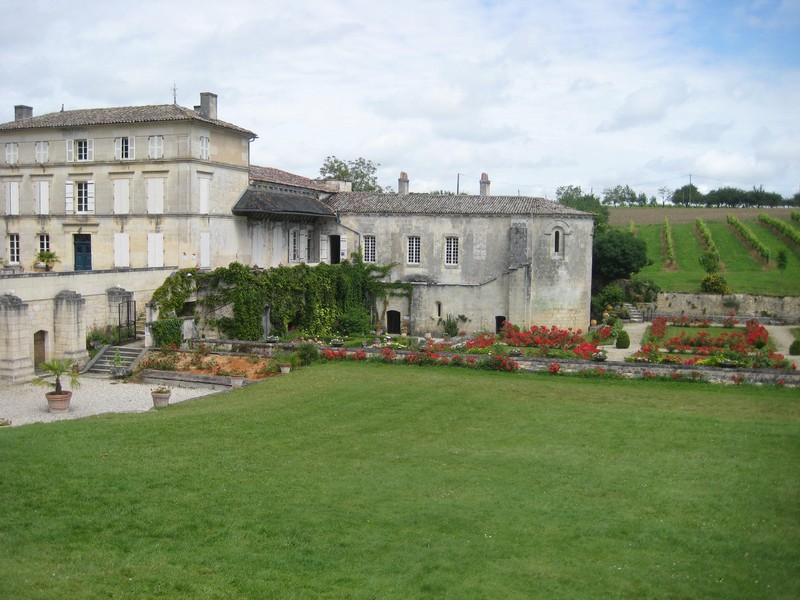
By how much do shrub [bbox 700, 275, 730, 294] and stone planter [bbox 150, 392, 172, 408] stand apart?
38.2m

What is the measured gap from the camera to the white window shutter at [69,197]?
121ft

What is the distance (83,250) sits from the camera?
121 feet

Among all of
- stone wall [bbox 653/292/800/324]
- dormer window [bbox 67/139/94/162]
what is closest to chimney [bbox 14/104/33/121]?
dormer window [bbox 67/139/94/162]

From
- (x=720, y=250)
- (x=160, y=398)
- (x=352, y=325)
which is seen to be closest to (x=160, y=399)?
(x=160, y=398)

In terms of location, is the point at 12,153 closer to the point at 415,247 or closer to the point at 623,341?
the point at 415,247

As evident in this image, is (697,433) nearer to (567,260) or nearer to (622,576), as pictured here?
(622,576)

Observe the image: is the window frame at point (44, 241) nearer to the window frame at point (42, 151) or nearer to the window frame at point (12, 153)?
the window frame at point (42, 151)

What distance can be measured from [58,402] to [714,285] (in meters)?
41.3

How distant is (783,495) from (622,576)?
16.0ft

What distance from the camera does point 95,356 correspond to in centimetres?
2942

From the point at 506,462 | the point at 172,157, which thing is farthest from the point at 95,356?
the point at 506,462

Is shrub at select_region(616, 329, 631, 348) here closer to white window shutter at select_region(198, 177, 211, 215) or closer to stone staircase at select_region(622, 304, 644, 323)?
stone staircase at select_region(622, 304, 644, 323)

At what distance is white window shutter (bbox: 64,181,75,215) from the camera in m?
36.8

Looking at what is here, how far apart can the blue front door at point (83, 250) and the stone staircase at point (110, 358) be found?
28.1ft
